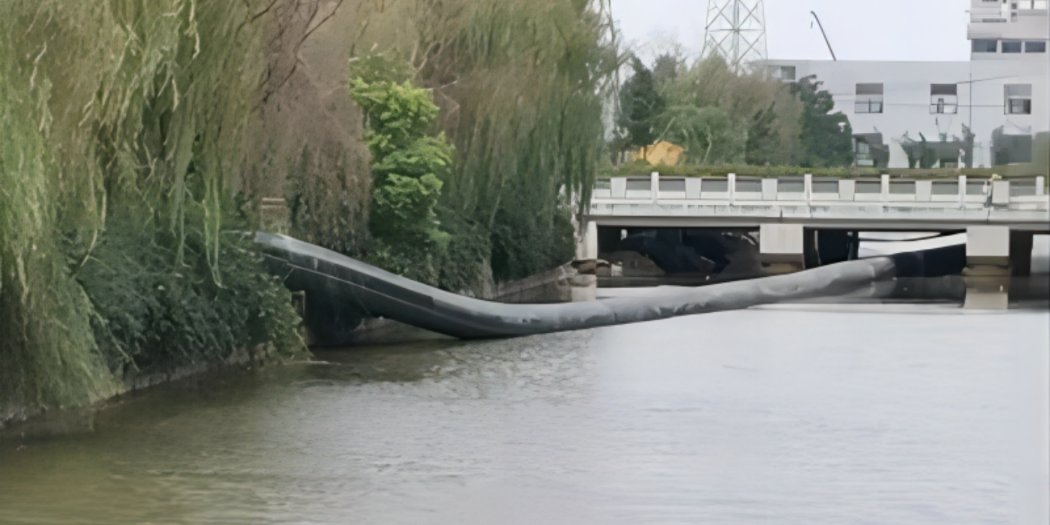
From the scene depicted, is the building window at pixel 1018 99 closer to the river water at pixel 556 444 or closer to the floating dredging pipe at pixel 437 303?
the river water at pixel 556 444

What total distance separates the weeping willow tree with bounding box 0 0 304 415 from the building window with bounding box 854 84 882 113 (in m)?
23.1

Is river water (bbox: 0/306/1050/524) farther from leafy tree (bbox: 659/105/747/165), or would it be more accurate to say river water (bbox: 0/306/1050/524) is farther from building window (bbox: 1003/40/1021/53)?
leafy tree (bbox: 659/105/747/165)

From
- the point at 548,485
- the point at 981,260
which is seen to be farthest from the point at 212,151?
the point at 981,260

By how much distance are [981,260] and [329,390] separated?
749 inches

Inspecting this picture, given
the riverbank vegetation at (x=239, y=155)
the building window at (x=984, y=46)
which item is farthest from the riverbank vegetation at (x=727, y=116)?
the building window at (x=984, y=46)

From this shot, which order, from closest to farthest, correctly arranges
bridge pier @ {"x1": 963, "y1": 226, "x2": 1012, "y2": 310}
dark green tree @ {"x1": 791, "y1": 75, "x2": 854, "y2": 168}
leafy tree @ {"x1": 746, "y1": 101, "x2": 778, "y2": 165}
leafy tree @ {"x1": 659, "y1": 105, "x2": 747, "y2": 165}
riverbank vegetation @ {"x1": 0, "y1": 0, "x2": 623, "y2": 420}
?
riverbank vegetation @ {"x1": 0, "y1": 0, "x2": 623, "y2": 420}, bridge pier @ {"x1": 963, "y1": 226, "x2": 1012, "y2": 310}, dark green tree @ {"x1": 791, "y1": 75, "x2": 854, "y2": 168}, leafy tree @ {"x1": 659, "y1": 105, "x2": 747, "y2": 165}, leafy tree @ {"x1": 746, "y1": 101, "x2": 778, "y2": 165}

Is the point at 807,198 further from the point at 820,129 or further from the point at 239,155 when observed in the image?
the point at 239,155

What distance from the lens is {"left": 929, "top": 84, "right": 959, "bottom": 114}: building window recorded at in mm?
25406

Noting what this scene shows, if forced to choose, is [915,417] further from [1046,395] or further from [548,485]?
[1046,395]

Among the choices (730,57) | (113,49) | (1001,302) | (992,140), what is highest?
(730,57)

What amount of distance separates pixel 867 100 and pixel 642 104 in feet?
16.9

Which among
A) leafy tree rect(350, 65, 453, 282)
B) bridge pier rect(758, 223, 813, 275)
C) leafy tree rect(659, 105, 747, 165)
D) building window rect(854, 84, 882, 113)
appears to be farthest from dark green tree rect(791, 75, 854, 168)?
leafy tree rect(350, 65, 453, 282)

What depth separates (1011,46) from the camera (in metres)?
3.14

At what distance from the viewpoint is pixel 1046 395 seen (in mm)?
2607
